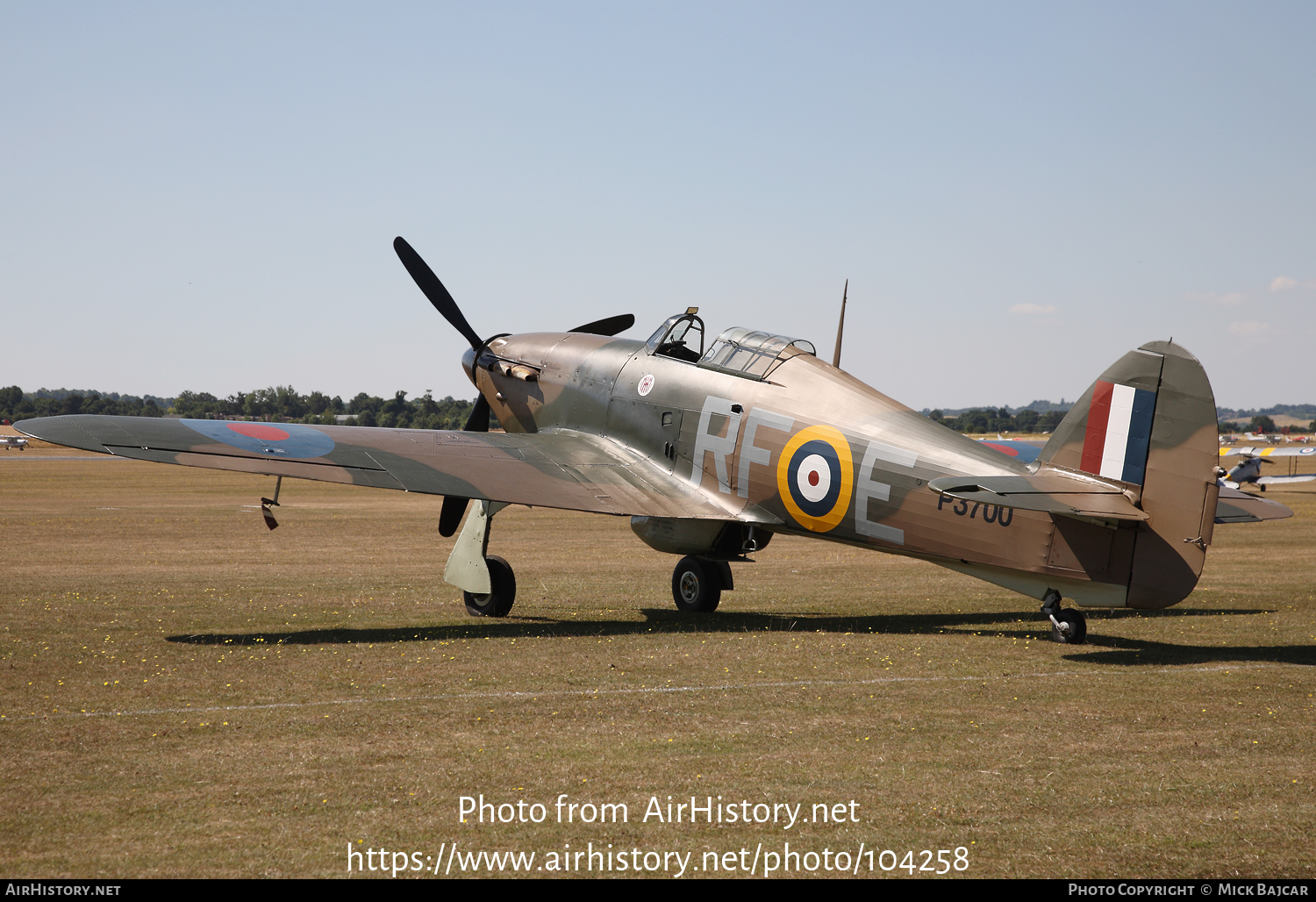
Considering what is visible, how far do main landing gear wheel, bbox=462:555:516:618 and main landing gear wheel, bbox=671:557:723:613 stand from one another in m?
1.95

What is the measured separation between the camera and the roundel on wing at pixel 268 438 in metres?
10.7

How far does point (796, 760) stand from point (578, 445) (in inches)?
293

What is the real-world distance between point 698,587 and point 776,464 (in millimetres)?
2171

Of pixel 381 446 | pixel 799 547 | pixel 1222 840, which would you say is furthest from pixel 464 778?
pixel 799 547

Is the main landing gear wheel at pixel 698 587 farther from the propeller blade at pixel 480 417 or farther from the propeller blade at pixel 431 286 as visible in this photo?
the propeller blade at pixel 431 286

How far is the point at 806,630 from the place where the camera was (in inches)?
442

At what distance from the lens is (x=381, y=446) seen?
11.6 meters

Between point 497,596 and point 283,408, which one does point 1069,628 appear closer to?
point 497,596

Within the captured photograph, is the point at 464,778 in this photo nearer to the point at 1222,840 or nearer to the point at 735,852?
the point at 735,852

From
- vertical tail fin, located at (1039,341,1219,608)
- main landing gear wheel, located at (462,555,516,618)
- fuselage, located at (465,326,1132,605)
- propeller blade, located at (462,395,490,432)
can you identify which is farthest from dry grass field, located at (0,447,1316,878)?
propeller blade, located at (462,395,490,432)

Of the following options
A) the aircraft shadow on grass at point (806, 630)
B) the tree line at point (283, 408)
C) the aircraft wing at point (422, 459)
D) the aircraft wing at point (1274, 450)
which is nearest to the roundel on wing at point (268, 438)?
the aircraft wing at point (422, 459)

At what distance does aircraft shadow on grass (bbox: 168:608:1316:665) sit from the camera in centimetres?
976

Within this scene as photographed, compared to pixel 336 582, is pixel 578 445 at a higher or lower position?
higher
